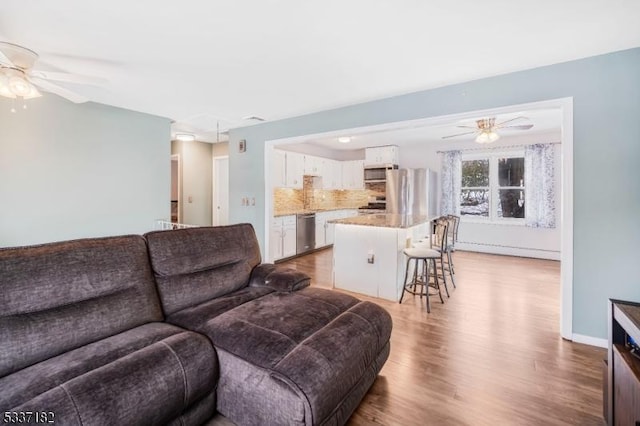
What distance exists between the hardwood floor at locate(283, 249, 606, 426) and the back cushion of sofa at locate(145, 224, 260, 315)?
1.31 meters

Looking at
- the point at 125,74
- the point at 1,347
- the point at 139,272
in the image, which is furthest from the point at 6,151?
the point at 1,347

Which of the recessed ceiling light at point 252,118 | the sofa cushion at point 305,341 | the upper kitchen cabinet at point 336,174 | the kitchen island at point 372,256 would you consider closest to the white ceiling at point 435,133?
the upper kitchen cabinet at point 336,174

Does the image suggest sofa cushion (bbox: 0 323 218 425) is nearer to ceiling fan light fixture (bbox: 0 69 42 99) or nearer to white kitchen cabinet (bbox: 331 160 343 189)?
ceiling fan light fixture (bbox: 0 69 42 99)

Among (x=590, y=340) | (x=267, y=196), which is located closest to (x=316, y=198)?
(x=267, y=196)

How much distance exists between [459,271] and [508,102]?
2976 mm

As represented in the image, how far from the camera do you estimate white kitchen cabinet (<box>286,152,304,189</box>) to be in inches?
241

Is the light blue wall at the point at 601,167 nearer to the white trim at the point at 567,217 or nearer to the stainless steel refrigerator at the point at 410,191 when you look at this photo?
the white trim at the point at 567,217

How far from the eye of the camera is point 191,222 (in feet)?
21.6

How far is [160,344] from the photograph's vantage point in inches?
59.5

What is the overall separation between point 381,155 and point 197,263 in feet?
18.5

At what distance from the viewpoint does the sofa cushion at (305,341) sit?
137 centimetres

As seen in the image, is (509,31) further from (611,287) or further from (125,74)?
(125,74)

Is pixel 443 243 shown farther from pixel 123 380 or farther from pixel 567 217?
pixel 123 380

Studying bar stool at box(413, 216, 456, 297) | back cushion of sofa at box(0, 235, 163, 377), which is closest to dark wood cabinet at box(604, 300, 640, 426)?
bar stool at box(413, 216, 456, 297)
